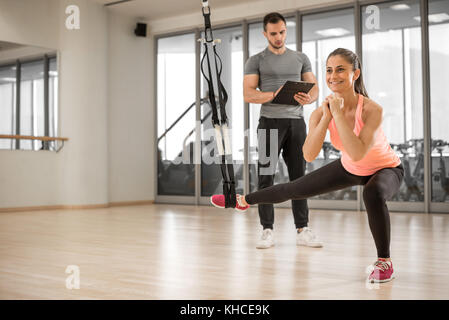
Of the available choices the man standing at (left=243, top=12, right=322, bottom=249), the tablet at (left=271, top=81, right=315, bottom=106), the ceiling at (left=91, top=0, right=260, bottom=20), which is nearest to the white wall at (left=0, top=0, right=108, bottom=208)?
the ceiling at (left=91, top=0, right=260, bottom=20)

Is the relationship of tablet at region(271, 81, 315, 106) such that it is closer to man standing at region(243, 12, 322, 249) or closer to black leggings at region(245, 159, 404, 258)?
man standing at region(243, 12, 322, 249)

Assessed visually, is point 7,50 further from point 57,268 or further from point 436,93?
point 436,93

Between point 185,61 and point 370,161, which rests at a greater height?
point 185,61

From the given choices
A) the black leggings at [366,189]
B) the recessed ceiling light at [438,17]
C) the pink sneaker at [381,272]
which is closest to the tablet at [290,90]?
the black leggings at [366,189]

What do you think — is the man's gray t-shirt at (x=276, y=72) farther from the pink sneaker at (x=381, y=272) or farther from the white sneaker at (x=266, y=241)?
the pink sneaker at (x=381, y=272)

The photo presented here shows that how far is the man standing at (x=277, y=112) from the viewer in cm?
330

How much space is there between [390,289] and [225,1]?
6.00 m

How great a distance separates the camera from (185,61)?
27.0 feet

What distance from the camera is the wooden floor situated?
6.87 ft

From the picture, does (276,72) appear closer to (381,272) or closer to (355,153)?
(355,153)

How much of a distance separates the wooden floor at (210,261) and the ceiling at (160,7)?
3.77 meters

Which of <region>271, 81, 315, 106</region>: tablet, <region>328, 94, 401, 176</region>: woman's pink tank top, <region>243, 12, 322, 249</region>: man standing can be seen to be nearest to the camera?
<region>328, 94, 401, 176</region>: woman's pink tank top

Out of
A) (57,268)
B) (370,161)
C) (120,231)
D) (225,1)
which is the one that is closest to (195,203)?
(225,1)

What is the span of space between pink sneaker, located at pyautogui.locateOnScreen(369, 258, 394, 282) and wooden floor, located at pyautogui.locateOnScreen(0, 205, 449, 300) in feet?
0.12
